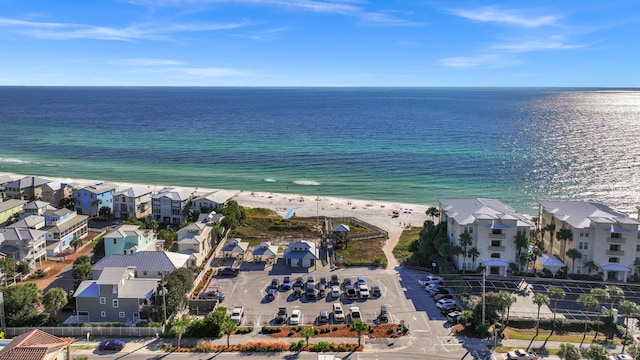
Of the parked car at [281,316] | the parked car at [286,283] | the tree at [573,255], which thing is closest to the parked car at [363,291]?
the parked car at [286,283]

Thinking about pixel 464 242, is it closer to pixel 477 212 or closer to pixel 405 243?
pixel 477 212

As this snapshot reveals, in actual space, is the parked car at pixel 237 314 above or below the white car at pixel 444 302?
below

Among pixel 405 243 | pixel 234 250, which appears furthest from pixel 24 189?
pixel 405 243

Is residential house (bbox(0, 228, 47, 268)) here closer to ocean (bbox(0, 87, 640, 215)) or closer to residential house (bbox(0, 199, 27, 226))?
residential house (bbox(0, 199, 27, 226))

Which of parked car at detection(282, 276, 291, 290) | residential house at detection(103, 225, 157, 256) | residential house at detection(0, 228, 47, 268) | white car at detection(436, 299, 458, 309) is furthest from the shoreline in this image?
residential house at detection(0, 228, 47, 268)

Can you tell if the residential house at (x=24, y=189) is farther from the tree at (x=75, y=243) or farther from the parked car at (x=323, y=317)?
the parked car at (x=323, y=317)
